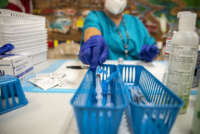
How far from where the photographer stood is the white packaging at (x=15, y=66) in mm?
490

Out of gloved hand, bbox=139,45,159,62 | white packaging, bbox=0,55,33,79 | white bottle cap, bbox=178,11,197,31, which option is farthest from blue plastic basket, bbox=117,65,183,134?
gloved hand, bbox=139,45,159,62

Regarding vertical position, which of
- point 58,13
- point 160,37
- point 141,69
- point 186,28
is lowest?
point 141,69

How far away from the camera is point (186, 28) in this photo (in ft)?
0.97

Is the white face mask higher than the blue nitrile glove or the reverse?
higher

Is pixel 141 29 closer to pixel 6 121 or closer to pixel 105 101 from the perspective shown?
pixel 105 101

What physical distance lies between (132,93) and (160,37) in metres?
1.69

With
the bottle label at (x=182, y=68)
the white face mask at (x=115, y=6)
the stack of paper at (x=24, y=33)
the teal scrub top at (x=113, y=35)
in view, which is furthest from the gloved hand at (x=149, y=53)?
the stack of paper at (x=24, y=33)

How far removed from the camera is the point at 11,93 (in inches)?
14.8

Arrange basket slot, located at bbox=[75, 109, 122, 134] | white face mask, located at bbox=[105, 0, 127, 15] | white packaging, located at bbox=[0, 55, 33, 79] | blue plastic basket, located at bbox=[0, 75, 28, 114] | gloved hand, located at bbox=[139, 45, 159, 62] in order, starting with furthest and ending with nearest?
white face mask, located at bbox=[105, 0, 127, 15], gloved hand, located at bbox=[139, 45, 159, 62], white packaging, located at bbox=[0, 55, 33, 79], blue plastic basket, located at bbox=[0, 75, 28, 114], basket slot, located at bbox=[75, 109, 122, 134]

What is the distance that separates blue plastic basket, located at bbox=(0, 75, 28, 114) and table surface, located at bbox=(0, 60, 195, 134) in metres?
0.02

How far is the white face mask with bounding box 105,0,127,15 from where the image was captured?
95 cm

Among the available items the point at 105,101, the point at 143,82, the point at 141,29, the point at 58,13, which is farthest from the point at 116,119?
the point at 58,13

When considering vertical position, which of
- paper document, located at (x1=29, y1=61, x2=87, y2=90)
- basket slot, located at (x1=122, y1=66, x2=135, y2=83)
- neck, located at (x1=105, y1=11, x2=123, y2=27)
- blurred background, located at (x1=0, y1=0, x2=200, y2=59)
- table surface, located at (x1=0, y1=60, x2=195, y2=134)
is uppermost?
blurred background, located at (x1=0, y1=0, x2=200, y2=59)

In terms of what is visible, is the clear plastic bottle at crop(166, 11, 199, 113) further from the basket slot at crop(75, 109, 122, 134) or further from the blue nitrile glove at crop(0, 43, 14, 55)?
the blue nitrile glove at crop(0, 43, 14, 55)
